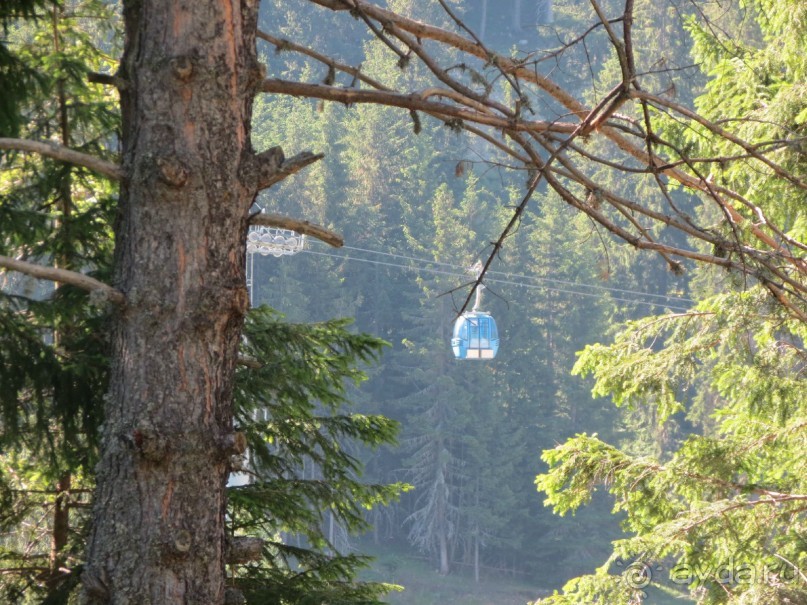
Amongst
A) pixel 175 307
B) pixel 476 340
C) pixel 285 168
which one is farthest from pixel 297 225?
pixel 476 340

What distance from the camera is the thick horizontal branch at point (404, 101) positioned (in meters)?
2.70

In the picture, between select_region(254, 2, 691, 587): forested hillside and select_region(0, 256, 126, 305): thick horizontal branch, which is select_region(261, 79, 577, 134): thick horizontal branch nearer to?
select_region(0, 256, 126, 305): thick horizontal branch

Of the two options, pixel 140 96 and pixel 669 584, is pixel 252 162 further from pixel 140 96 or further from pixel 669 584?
pixel 669 584

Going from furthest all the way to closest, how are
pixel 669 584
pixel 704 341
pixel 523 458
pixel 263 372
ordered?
pixel 523 458 → pixel 669 584 → pixel 704 341 → pixel 263 372

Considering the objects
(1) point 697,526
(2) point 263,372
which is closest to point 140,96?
(2) point 263,372

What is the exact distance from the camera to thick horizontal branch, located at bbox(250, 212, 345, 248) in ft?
8.28

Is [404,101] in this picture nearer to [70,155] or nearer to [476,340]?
[70,155]

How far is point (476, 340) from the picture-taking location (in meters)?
20.6

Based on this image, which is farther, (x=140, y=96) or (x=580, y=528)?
(x=580, y=528)

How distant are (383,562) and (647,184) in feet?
49.4

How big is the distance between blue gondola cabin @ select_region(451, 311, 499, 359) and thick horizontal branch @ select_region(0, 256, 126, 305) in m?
18.1

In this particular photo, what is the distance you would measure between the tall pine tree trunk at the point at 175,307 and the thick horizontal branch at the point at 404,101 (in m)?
0.22

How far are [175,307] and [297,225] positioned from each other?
0.35 m

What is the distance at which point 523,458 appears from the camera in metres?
34.7
